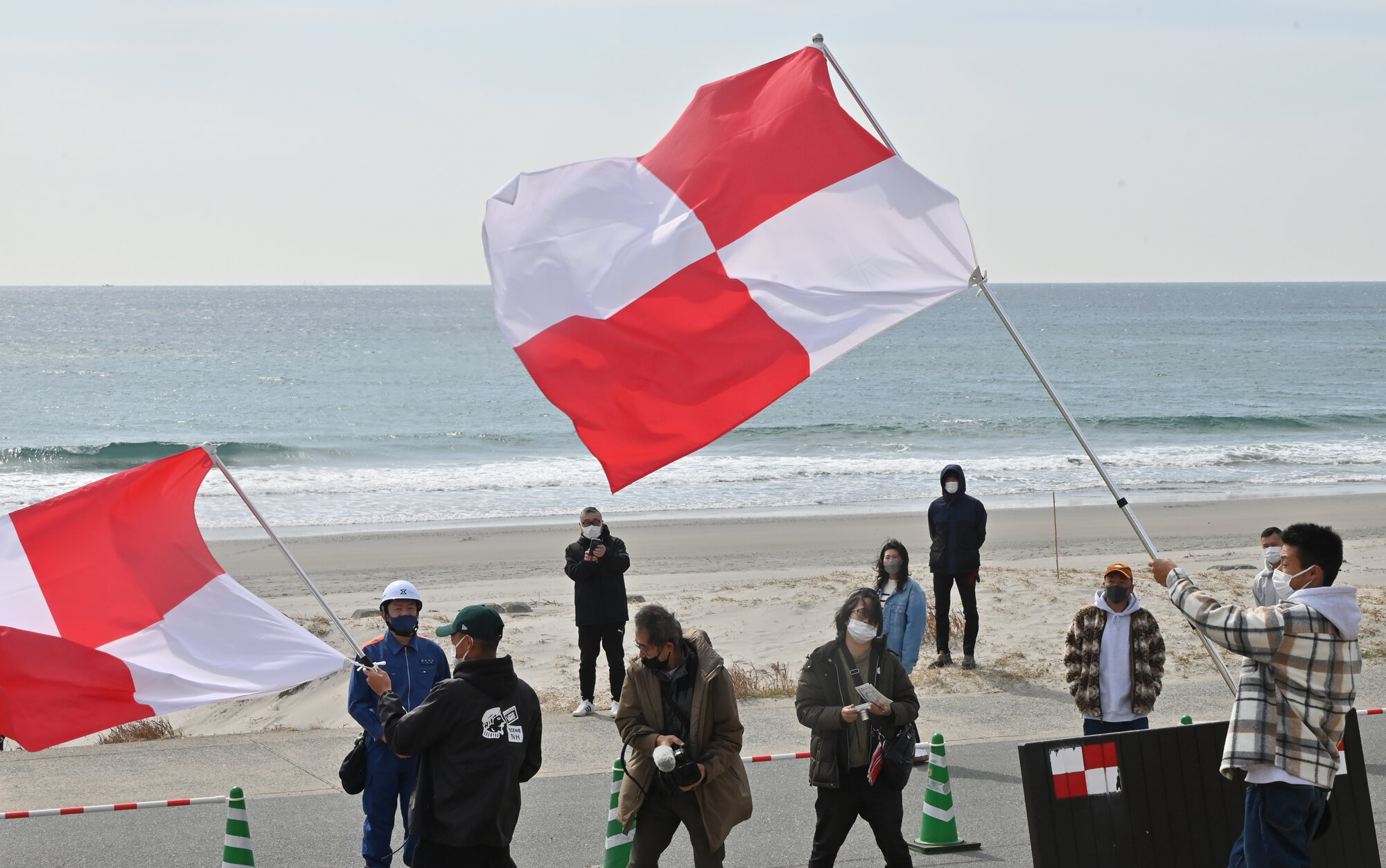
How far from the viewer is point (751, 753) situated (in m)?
9.48

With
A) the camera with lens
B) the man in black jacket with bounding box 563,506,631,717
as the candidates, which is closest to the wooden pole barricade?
the camera with lens

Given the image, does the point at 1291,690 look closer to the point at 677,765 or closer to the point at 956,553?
the point at 677,765

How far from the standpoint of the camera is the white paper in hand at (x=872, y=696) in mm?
6289

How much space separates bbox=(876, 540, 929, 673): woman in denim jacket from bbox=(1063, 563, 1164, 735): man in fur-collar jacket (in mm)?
1740

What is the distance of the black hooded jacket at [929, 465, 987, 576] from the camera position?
12.3 metres

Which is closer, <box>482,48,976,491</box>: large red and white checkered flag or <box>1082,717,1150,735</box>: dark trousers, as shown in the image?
<box>482,48,976,491</box>: large red and white checkered flag

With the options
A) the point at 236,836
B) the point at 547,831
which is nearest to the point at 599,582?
the point at 547,831

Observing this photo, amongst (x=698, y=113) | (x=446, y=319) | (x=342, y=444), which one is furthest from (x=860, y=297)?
(x=446, y=319)

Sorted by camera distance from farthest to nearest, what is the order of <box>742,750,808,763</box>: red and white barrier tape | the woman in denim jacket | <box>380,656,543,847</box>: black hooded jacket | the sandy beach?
the sandy beach, the woman in denim jacket, <box>742,750,808,763</box>: red and white barrier tape, <box>380,656,543,847</box>: black hooded jacket

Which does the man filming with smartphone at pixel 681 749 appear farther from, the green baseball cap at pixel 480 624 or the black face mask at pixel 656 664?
the green baseball cap at pixel 480 624

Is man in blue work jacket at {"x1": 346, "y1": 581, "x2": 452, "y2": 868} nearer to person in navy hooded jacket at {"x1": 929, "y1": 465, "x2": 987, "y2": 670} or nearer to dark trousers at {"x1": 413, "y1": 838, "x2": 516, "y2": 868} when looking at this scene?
dark trousers at {"x1": 413, "y1": 838, "x2": 516, "y2": 868}

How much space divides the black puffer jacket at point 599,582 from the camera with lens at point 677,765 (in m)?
5.12

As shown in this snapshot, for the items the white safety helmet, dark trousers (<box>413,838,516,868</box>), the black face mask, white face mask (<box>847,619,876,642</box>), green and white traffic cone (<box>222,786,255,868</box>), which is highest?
the white safety helmet

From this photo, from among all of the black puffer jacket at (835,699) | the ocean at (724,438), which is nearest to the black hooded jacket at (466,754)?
the black puffer jacket at (835,699)
